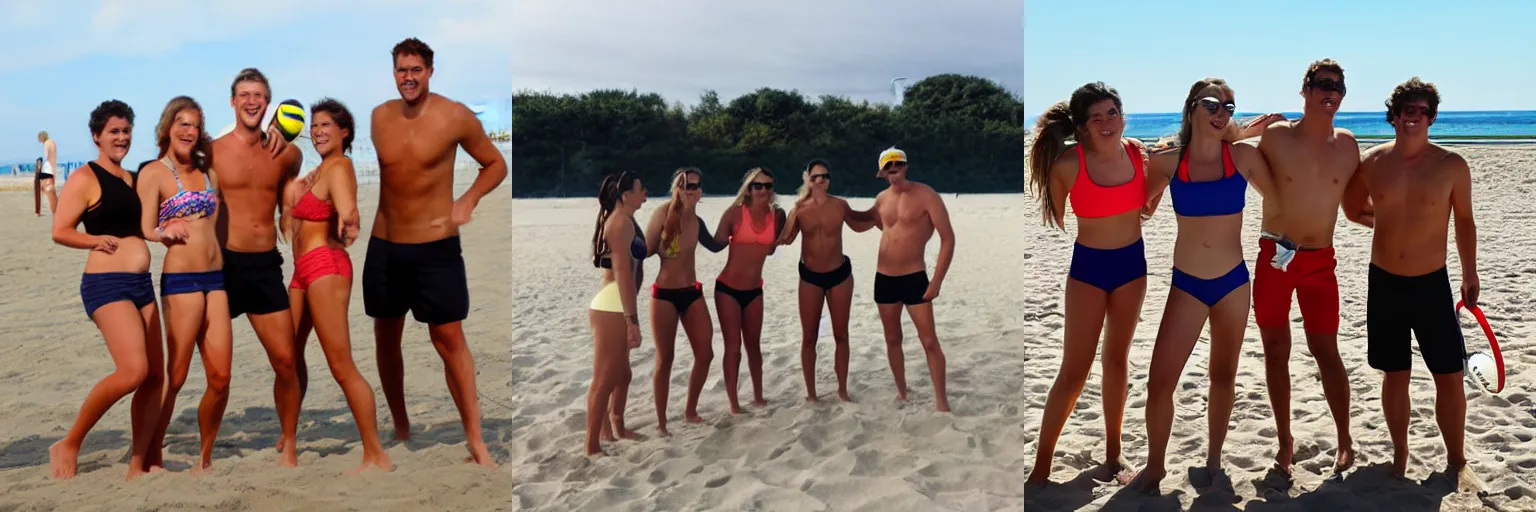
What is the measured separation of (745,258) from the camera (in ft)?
16.4

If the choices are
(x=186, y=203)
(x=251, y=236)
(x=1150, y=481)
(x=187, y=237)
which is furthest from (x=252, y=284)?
(x=1150, y=481)

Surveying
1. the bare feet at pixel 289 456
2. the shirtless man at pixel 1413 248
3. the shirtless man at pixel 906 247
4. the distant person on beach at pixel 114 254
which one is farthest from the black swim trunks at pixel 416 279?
the shirtless man at pixel 1413 248

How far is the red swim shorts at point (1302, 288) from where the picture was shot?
449cm

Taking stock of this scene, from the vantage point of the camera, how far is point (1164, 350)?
442 centimetres

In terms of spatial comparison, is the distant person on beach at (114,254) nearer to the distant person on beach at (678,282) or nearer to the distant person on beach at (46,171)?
the distant person on beach at (46,171)

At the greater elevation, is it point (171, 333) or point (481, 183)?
point (481, 183)

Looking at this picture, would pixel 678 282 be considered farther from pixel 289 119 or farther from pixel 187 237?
pixel 187 237

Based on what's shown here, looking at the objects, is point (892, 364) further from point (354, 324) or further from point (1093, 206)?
point (354, 324)

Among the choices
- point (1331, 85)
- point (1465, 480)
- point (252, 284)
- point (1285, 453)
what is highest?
point (1331, 85)

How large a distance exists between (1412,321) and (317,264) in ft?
15.1

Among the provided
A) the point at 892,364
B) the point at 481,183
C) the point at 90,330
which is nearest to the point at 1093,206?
the point at 892,364

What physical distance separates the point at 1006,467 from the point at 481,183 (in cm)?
294


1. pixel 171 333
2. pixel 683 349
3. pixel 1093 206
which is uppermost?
pixel 1093 206

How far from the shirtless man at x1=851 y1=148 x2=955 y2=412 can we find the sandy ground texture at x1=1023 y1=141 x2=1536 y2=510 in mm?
971
